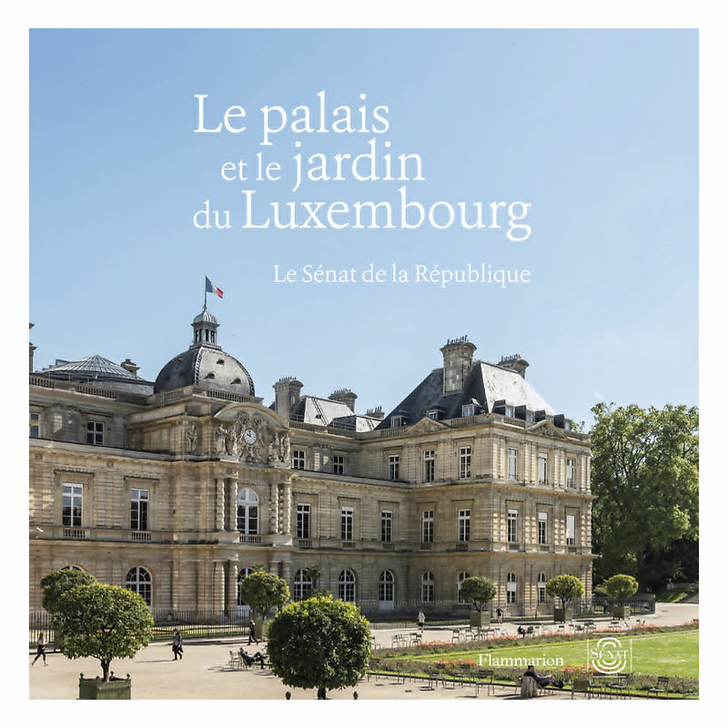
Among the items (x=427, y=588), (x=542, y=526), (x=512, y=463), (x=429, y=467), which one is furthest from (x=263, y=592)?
(x=542, y=526)

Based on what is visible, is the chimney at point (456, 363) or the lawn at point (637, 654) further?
the chimney at point (456, 363)

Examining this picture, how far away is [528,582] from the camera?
206 ft

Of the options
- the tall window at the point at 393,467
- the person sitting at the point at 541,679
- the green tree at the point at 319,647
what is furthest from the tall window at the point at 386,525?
the green tree at the point at 319,647

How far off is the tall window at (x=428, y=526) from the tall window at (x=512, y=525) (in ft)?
15.2

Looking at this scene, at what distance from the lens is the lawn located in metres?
34.9

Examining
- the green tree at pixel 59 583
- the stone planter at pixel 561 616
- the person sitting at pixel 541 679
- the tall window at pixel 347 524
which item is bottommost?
the stone planter at pixel 561 616

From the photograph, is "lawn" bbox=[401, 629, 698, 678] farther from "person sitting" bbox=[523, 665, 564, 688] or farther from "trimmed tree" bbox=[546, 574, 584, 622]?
"trimmed tree" bbox=[546, 574, 584, 622]

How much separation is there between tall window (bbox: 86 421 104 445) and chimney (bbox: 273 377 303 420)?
58.0 ft

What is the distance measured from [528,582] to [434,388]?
44.4 ft

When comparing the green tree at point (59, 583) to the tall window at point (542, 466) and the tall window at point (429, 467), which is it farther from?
the tall window at point (542, 466)

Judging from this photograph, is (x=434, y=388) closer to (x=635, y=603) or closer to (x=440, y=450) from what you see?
(x=440, y=450)

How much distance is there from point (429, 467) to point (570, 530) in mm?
10220

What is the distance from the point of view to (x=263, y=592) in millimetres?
44156

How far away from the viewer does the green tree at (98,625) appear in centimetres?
2616
